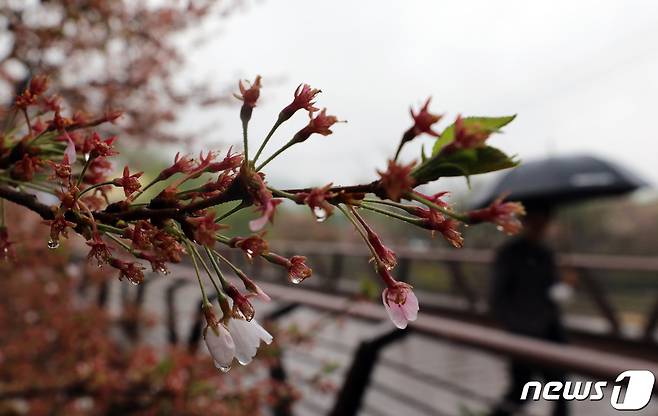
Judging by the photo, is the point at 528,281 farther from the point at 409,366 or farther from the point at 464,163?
the point at 464,163

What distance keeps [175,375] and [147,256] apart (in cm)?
262

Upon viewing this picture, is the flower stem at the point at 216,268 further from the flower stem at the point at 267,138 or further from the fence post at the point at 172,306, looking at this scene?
the fence post at the point at 172,306

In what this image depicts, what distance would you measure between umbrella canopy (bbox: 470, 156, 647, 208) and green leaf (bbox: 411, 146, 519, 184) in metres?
5.82

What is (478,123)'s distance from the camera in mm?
538

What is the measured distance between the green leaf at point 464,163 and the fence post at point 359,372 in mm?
2179

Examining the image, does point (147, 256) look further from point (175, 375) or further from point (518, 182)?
point (518, 182)

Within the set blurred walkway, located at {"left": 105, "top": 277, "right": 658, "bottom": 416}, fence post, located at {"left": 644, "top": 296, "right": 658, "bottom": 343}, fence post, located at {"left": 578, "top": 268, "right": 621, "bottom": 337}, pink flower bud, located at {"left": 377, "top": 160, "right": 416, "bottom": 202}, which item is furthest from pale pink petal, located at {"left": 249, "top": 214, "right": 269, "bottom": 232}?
fence post, located at {"left": 578, "top": 268, "right": 621, "bottom": 337}

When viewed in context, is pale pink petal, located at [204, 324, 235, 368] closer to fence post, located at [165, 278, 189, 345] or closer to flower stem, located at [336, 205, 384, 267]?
flower stem, located at [336, 205, 384, 267]

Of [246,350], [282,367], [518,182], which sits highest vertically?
[518,182]

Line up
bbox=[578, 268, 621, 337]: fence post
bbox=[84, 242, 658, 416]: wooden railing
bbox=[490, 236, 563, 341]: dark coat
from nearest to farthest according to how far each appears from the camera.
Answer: bbox=[84, 242, 658, 416]: wooden railing
bbox=[490, 236, 563, 341]: dark coat
bbox=[578, 268, 621, 337]: fence post

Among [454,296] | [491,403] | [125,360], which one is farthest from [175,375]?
[454,296]

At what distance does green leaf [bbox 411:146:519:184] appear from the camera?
54 cm

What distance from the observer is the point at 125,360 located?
480 centimetres

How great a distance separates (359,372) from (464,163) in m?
2.36
